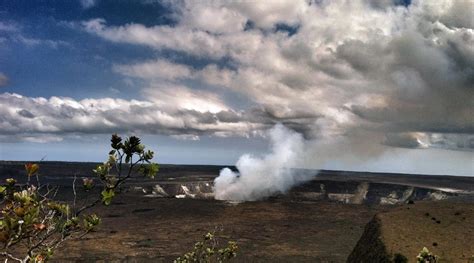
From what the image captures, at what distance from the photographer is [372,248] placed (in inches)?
560

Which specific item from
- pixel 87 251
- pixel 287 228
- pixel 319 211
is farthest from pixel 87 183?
pixel 319 211

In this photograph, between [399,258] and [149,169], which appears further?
[399,258]

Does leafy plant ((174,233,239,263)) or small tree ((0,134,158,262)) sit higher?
small tree ((0,134,158,262))

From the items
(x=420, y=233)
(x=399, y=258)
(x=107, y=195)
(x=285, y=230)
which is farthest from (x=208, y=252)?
(x=285, y=230)

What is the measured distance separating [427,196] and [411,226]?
77.4 metres

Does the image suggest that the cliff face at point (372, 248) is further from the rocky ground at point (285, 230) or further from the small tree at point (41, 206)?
the small tree at point (41, 206)

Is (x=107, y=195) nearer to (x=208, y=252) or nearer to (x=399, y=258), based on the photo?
(x=208, y=252)

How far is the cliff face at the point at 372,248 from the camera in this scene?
13.2m

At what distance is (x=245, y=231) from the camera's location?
43.0 m

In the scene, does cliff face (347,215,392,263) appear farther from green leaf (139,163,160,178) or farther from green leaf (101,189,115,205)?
green leaf (101,189,115,205)

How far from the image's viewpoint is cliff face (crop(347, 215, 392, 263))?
43.4 ft

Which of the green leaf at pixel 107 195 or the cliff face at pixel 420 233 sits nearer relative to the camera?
the green leaf at pixel 107 195

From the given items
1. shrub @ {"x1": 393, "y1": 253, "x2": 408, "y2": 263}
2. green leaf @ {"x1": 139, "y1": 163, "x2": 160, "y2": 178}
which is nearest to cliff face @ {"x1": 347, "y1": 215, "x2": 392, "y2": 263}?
shrub @ {"x1": 393, "y1": 253, "x2": 408, "y2": 263}

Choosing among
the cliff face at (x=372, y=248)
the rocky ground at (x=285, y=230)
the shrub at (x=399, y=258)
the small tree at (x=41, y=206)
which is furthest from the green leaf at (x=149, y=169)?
the cliff face at (x=372, y=248)
